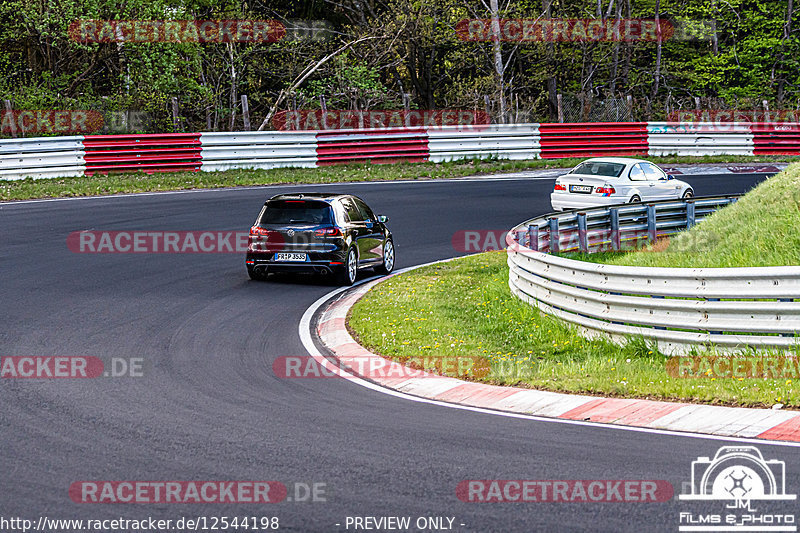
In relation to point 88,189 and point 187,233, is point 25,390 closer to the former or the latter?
point 187,233

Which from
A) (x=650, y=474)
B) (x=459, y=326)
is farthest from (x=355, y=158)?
(x=650, y=474)

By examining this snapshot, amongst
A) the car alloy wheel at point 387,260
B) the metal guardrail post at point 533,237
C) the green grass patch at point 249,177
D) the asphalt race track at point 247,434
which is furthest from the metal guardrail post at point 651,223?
the green grass patch at point 249,177

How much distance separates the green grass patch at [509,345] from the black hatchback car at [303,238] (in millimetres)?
960

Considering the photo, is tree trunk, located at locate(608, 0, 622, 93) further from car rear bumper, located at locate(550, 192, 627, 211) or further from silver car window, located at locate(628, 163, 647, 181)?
car rear bumper, located at locate(550, 192, 627, 211)

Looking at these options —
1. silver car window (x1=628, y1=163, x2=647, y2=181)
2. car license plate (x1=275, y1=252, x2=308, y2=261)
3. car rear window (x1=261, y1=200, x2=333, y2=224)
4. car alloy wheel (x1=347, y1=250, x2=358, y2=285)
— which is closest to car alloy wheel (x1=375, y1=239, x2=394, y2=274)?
car alloy wheel (x1=347, y1=250, x2=358, y2=285)

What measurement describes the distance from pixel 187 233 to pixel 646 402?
13128mm

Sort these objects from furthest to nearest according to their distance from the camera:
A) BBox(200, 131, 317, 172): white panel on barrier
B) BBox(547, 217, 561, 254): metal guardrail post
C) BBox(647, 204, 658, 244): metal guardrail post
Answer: BBox(200, 131, 317, 172): white panel on barrier, BBox(647, 204, 658, 244): metal guardrail post, BBox(547, 217, 561, 254): metal guardrail post

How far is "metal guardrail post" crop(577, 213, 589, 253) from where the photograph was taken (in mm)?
18000

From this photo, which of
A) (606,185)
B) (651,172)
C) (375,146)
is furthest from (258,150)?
(651,172)

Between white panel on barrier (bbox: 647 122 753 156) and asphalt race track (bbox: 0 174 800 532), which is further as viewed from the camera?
white panel on barrier (bbox: 647 122 753 156)

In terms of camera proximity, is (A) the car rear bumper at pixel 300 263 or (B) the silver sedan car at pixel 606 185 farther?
(B) the silver sedan car at pixel 606 185

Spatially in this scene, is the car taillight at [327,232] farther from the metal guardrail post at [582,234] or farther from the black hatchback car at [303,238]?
the metal guardrail post at [582,234]

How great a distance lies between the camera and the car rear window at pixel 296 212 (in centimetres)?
1593

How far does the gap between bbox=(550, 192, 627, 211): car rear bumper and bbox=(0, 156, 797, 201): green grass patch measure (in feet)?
23.8
